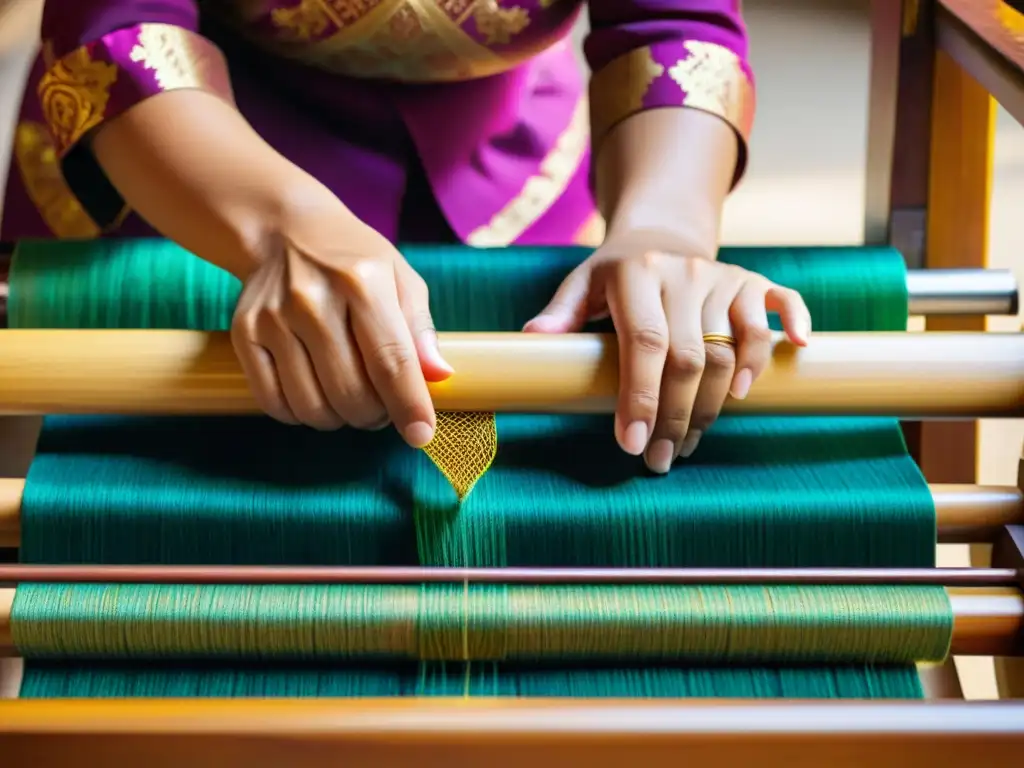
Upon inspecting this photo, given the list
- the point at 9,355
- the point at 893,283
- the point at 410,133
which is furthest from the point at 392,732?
the point at 410,133

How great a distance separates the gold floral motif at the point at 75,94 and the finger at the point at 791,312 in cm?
35

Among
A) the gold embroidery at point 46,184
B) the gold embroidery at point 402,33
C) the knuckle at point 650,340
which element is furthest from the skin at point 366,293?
the gold embroidery at point 46,184

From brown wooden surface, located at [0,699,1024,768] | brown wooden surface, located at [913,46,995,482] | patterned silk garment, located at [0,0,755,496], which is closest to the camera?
brown wooden surface, located at [0,699,1024,768]

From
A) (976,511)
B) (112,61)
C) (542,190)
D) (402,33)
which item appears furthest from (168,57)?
(976,511)

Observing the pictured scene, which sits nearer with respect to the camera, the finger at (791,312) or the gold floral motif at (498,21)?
the finger at (791,312)

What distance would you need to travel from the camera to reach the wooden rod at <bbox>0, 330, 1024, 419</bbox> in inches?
17.6

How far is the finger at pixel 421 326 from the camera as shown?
0.43 meters

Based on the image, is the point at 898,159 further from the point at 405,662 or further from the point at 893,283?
the point at 405,662

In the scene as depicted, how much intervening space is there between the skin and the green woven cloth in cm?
4

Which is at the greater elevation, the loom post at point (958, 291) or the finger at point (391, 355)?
the loom post at point (958, 291)

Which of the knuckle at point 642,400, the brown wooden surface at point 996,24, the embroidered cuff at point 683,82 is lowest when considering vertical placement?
the knuckle at point 642,400

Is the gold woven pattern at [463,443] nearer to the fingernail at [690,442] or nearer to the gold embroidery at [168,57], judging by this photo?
the fingernail at [690,442]

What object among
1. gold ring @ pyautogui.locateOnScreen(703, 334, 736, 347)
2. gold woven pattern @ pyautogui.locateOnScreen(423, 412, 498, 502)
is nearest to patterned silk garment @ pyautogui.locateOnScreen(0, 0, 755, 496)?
gold woven pattern @ pyautogui.locateOnScreen(423, 412, 498, 502)

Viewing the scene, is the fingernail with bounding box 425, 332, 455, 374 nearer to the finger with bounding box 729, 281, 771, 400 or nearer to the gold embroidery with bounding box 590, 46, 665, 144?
the finger with bounding box 729, 281, 771, 400
